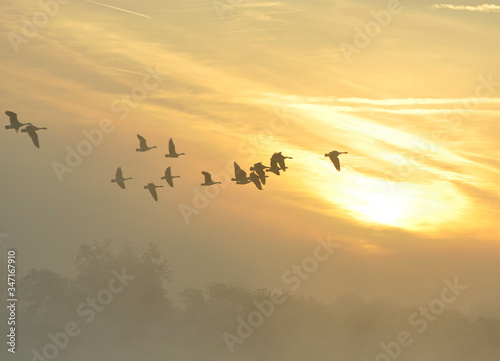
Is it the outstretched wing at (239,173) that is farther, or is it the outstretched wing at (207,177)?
the outstretched wing at (207,177)

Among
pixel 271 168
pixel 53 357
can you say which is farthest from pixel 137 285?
pixel 271 168

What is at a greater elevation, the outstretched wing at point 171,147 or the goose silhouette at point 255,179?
the outstretched wing at point 171,147

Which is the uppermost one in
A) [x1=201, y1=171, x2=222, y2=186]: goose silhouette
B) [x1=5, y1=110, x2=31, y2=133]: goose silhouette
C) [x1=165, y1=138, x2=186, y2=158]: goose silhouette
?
[x1=5, y1=110, x2=31, y2=133]: goose silhouette

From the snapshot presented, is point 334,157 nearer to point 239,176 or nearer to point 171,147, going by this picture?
point 239,176

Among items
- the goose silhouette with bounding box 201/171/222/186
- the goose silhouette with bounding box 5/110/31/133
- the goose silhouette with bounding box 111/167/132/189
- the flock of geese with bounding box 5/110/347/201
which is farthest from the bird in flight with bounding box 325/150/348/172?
the goose silhouette with bounding box 5/110/31/133

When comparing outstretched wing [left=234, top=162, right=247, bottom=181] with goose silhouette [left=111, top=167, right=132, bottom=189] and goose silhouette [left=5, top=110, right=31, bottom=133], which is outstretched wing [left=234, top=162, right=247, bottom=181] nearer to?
goose silhouette [left=111, top=167, right=132, bottom=189]

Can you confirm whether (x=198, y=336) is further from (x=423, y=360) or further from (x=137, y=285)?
(x=423, y=360)

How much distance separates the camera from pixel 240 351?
113875 mm

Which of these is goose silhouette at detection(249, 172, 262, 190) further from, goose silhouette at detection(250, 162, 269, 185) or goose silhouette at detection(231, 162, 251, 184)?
goose silhouette at detection(231, 162, 251, 184)

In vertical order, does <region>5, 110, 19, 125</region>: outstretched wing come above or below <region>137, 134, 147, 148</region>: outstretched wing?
above

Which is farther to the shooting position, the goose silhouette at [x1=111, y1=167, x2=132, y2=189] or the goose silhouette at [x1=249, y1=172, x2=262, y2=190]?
the goose silhouette at [x1=111, y1=167, x2=132, y2=189]

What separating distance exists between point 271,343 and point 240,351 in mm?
4727

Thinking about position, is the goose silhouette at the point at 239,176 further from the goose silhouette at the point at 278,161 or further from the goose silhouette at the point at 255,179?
the goose silhouette at the point at 278,161

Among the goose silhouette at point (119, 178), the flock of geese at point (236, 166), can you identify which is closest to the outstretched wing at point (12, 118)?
the flock of geese at point (236, 166)
